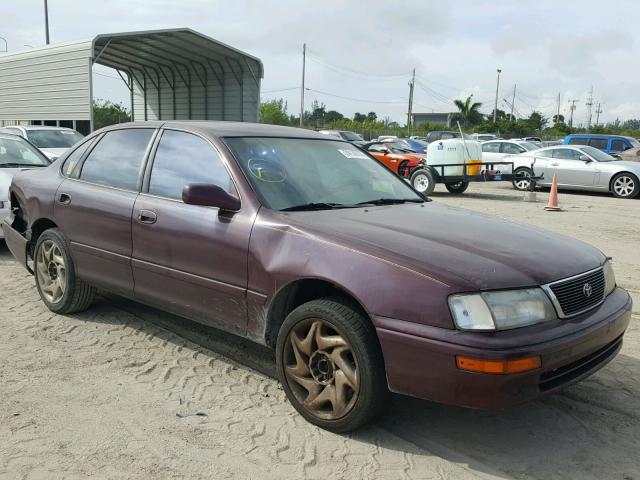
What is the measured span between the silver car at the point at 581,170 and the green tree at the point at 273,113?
130 ft

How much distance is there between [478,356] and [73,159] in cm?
376

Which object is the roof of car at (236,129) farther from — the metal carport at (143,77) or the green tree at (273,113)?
the green tree at (273,113)

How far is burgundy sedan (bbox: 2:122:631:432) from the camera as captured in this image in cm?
272

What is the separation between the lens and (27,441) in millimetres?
2986

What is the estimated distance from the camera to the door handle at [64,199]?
465 centimetres

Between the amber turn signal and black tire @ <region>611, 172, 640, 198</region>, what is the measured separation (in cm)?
1485

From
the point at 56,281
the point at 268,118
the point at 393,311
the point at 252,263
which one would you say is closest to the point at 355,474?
the point at 393,311

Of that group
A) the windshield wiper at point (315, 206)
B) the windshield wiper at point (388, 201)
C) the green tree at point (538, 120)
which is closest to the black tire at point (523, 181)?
the windshield wiper at point (388, 201)

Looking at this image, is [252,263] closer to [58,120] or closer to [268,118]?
[58,120]

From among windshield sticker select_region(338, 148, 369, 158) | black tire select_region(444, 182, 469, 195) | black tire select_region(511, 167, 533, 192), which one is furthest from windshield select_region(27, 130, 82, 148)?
black tire select_region(511, 167, 533, 192)

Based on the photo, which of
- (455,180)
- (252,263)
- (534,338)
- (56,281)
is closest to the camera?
(534,338)

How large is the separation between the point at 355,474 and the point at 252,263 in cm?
126

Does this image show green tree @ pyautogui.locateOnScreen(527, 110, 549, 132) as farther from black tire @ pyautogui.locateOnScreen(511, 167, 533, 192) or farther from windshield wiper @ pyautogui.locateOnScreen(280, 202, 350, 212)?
windshield wiper @ pyautogui.locateOnScreen(280, 202, 350, 212)

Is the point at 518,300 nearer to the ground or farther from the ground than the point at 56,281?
farther from the ground
